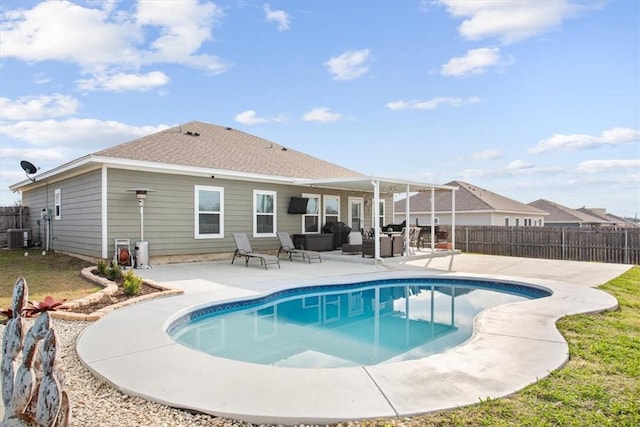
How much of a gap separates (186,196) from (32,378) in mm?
10170

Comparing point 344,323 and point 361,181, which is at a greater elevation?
point 361,181

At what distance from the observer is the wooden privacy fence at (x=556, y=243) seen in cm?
1445

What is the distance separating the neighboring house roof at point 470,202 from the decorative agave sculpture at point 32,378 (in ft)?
73.6

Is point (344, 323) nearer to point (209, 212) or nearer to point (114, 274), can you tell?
point (114, 274)

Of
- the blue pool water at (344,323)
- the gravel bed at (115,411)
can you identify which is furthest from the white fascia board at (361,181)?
the gravel bed at (115,411)

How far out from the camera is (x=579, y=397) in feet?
9.87

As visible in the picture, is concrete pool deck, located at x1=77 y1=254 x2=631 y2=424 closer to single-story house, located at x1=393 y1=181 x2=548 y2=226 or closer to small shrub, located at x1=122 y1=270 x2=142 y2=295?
small shrub, located at x1=122 y1=270 x2=142 y2=295

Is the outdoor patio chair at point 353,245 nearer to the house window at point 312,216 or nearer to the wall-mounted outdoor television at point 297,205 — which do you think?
the house window at point 312,216

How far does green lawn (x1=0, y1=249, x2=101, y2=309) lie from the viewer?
7.14 m

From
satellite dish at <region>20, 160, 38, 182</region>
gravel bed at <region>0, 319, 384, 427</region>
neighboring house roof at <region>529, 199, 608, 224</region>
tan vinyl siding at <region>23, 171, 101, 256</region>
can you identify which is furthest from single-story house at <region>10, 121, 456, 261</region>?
neighboring house roof at <region>529, 199, 608, 224</region>

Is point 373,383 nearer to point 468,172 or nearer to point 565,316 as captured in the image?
point 565,316

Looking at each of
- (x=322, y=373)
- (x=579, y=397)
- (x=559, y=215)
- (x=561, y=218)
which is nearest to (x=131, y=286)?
(x=322, y=373)

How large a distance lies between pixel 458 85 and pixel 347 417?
13.8 m

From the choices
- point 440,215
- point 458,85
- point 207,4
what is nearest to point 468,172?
point 440,215
